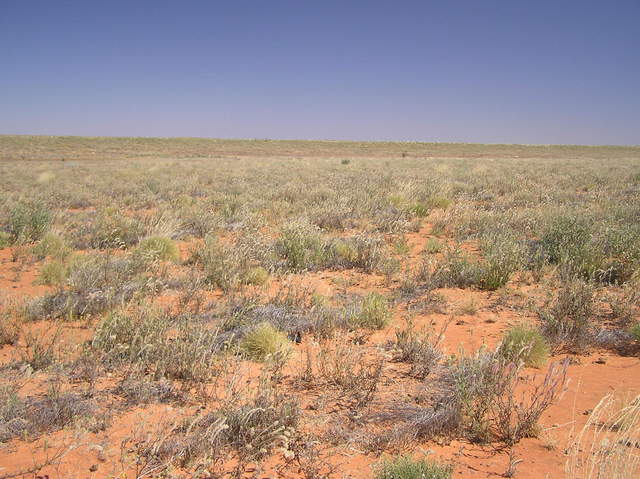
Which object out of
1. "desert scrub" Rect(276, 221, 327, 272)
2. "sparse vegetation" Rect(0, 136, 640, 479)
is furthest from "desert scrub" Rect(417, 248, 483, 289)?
"desert scrub" Rect(276, 221, 327, 272)

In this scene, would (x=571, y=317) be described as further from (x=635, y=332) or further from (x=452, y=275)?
(x=452, y=275)

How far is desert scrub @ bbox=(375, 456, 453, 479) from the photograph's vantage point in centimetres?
200

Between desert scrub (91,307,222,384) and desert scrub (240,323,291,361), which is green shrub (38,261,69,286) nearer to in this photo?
desert scrub (91,307,222,384)

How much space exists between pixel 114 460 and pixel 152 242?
15.3ft

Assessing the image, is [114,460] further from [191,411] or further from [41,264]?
[41,264]

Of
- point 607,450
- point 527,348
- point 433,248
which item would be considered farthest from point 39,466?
point 433,248

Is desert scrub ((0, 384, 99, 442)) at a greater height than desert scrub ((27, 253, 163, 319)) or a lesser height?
lesser

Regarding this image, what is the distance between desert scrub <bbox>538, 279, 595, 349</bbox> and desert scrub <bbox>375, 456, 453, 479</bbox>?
7.05 feet

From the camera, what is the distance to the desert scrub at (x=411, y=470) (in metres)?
2.00

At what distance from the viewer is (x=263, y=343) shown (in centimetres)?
348

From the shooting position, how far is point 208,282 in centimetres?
516

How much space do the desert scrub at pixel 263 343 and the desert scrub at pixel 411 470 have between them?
1.46m

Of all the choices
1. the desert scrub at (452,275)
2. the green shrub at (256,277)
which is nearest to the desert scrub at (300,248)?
the green shrub at (256,277)

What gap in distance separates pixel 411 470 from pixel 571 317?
289cm
